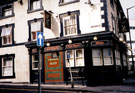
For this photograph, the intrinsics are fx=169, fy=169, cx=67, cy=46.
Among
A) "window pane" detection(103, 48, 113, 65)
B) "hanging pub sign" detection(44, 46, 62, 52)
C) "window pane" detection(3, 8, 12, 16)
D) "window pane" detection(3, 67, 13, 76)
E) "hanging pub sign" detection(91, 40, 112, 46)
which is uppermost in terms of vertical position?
"window pane" detection(3, 8, 12, 16)

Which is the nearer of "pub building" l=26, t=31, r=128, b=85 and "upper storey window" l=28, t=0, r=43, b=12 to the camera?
"pub building" l=26, t=31, r=128, b=85

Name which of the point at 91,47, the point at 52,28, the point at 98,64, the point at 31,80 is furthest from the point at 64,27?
the point at 31,80

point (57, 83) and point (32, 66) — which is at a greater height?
point (32, 66)

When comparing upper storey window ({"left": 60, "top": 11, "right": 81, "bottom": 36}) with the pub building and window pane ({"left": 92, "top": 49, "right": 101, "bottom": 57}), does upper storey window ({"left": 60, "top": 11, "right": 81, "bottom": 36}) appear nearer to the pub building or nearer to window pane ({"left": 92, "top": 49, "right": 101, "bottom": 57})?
the pub building

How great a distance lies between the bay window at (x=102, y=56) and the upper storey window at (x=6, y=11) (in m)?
11.7

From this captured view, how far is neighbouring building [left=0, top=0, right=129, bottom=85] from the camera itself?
15.4m

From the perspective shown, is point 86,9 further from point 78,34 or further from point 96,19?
point 78,34

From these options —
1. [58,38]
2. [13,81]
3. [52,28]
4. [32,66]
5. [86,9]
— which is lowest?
[13,81]

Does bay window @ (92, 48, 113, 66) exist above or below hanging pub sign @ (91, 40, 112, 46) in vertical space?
below

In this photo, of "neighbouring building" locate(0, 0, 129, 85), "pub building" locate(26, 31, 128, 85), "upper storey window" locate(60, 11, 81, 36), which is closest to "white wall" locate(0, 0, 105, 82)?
"neighbouring building" locate(0, 0, 129, 85)

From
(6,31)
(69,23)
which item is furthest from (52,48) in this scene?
(6,31)

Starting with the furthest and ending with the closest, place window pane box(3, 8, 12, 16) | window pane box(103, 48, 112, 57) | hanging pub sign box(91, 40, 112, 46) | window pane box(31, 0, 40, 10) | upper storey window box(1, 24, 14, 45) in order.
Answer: window pane box(3, 8, 12, 16) → upper storey window box(1, 24, 14, 45) → window pane box(31, 0, 40, 10) → window pane box(103, 48, 112, 57) → hanging pub sign box(91, 40, 112, 46)

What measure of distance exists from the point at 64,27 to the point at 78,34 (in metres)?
1.94

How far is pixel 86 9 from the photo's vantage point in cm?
1620
